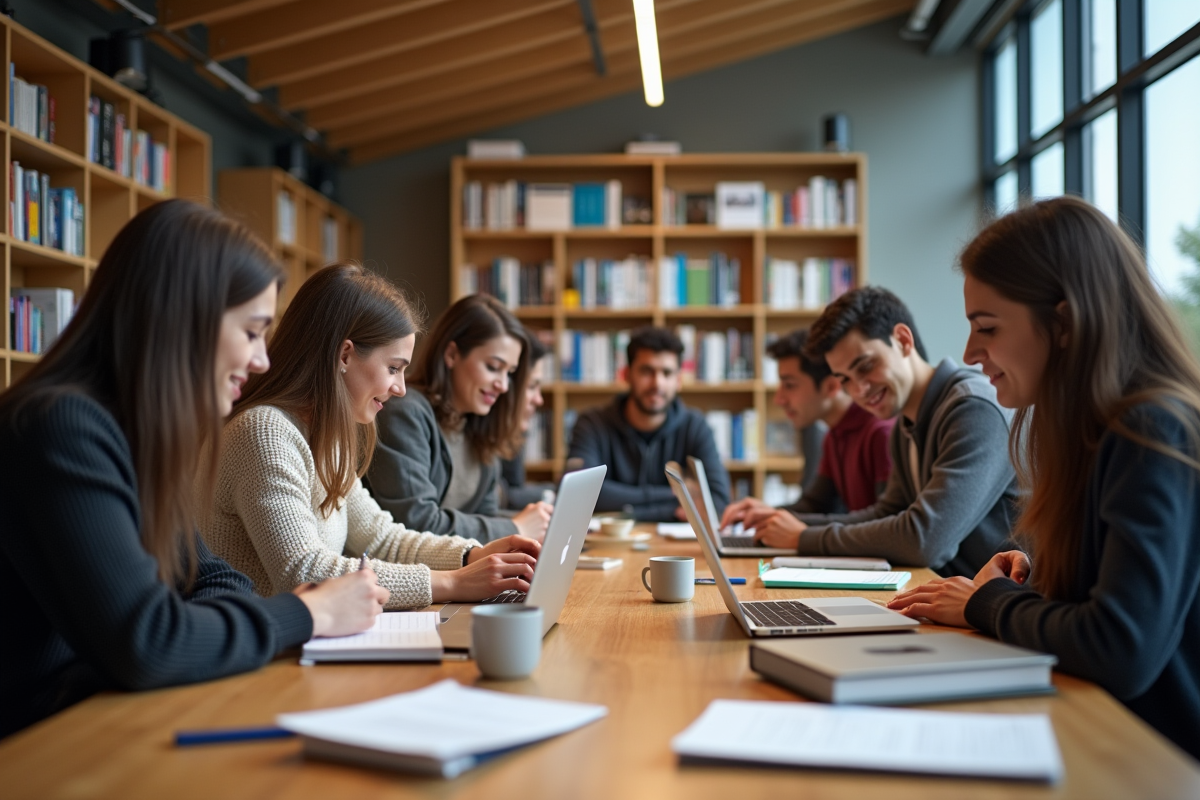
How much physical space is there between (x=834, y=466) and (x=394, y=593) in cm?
213

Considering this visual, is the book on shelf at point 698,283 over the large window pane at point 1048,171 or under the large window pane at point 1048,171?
under

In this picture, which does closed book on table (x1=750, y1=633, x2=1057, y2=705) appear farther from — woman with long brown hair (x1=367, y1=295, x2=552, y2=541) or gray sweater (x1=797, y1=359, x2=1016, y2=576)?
woman with long brown hair (x1=367, y1=295, x2=552, y2=541)

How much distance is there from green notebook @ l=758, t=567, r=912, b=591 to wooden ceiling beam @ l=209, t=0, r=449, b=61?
3.18 metres

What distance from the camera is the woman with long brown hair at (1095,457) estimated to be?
4.01 ft

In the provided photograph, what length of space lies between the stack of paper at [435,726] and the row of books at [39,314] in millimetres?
3033

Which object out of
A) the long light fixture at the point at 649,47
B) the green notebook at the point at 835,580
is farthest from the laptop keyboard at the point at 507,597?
the long light fixture at the point at 649,47

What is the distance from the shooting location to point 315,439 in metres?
1.88

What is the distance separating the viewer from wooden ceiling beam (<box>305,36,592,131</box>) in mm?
5480

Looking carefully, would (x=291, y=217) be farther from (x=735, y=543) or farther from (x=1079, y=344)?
(x=1079, y=344)

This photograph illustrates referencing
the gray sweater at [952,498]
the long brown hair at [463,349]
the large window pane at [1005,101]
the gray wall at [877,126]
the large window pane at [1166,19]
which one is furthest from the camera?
the gray wall at [877,126]

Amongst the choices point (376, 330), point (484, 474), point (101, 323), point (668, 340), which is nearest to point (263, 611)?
point (101, 323)

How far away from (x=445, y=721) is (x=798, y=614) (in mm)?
742

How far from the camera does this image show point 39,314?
12.0 ft

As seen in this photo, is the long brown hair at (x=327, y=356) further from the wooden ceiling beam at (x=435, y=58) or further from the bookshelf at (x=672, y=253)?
the bookshelf at (x=672, y=253)
